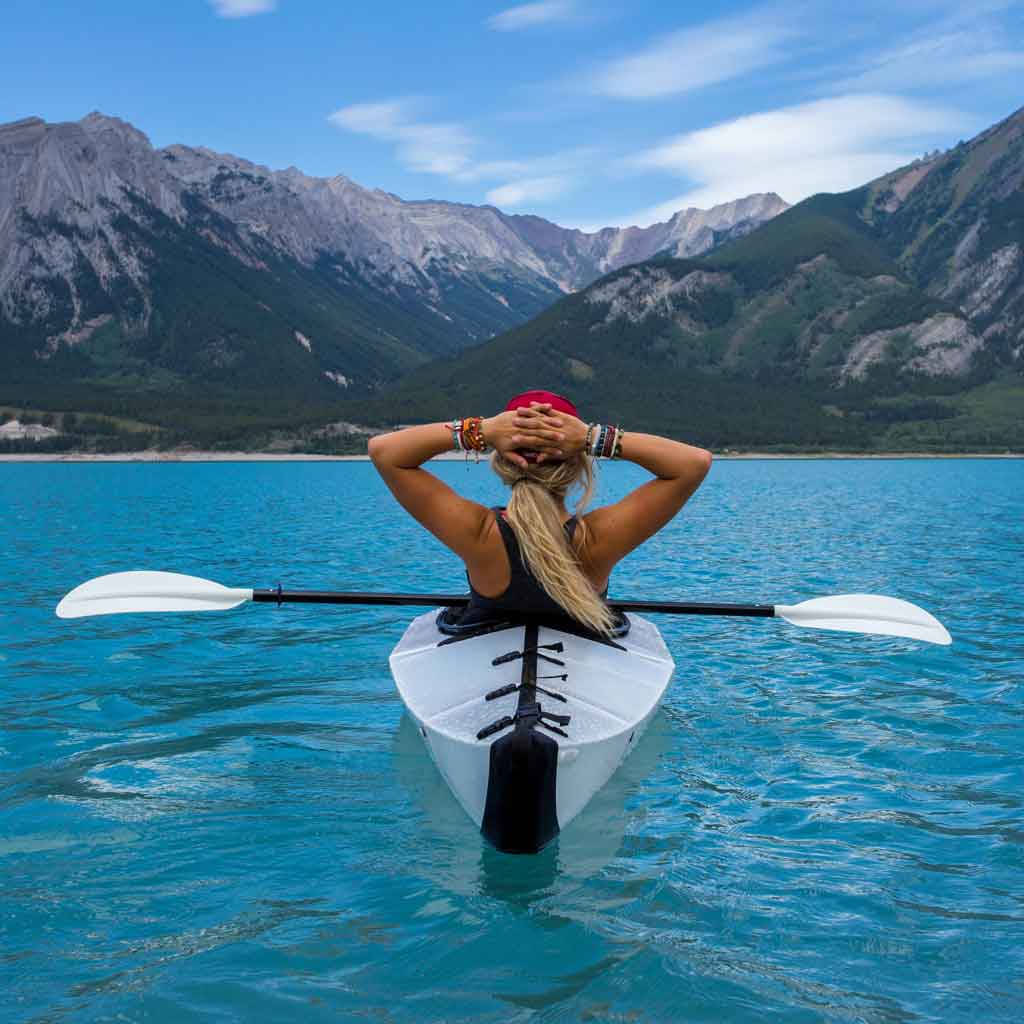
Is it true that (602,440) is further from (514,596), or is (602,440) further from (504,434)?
(514,596)

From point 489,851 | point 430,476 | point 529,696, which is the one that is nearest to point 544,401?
point 430,476

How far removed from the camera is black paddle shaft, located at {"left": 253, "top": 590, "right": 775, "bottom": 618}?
11.0 metres

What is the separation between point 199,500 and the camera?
234 feet

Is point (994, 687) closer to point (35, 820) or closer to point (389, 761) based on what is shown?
point (389, 761)

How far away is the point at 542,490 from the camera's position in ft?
24.1

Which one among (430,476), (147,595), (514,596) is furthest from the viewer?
(147,595)

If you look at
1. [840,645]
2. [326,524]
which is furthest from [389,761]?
[326,524]

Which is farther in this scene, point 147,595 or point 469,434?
point 147,595

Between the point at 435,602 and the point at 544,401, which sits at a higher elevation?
the point at 544,401

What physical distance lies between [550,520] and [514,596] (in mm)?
1140

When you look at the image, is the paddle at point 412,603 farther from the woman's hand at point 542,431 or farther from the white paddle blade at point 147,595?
the woman's hand at point 542,431

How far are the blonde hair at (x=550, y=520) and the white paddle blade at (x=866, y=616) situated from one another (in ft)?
14.4

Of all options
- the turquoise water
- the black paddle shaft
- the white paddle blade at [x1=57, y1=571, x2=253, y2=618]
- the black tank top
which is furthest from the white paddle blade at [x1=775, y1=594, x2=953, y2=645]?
the white paddle blade at [x1=57, y1=571, x2=253, y2=618]

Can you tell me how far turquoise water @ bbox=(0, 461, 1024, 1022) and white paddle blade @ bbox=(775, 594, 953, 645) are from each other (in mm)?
1350
